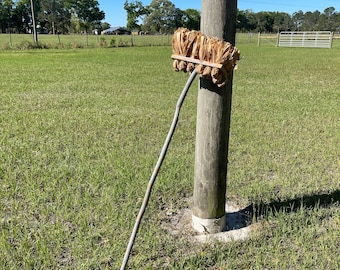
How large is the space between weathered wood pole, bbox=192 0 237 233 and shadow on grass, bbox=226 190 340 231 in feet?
0.63

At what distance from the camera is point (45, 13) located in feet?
222

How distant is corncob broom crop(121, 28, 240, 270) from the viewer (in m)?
1.70

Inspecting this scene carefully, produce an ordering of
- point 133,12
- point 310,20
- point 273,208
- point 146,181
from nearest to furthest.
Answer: point 273,208, point 146,181, point 133,12, point 310,20

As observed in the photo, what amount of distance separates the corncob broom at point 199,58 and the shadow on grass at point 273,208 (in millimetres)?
823

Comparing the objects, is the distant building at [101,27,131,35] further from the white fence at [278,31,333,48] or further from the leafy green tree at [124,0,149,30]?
the white fence at [278,31,333,48]

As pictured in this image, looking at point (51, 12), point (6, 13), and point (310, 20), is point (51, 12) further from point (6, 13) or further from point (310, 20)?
point (310, 20)

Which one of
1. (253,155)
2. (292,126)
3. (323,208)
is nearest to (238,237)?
(323,208)

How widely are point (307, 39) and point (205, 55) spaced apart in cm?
3025

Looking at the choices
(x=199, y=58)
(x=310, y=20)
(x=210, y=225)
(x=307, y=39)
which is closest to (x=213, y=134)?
(x=199, y=58)

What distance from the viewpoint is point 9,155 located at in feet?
11.5

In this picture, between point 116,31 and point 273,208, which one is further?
point 116,31

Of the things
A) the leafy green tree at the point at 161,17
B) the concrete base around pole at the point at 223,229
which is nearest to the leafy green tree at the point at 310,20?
the leafy green tree at the point at 161,17

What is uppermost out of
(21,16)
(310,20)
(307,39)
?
(310,20)

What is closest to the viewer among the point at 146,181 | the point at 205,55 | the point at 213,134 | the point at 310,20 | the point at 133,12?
the point at 205,55
